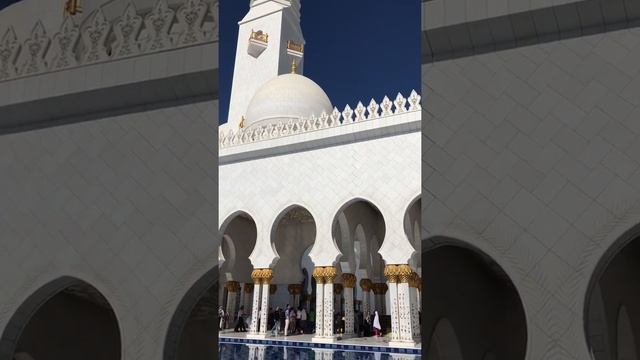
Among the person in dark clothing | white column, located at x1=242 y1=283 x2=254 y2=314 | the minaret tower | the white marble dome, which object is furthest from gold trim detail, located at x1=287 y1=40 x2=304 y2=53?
the person in dark clothing

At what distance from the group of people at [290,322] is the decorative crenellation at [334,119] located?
2310 mm

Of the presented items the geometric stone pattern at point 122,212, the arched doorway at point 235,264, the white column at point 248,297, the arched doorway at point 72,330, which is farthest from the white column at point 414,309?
the geometric stone pattern at point 122,212

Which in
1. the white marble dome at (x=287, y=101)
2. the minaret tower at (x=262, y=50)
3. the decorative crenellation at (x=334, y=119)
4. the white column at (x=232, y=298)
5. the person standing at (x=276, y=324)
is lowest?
the person standing at (x=276, y=324)

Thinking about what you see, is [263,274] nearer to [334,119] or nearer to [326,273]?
[326,273]

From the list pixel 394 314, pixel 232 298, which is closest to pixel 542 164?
pixel 394 314

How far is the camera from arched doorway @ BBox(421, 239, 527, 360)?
2369 mm

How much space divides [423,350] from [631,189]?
33.9 inches

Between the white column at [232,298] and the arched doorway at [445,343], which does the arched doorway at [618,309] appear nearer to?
the arched doorway at [445,343]

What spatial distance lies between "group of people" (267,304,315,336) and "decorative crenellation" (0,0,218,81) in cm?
492

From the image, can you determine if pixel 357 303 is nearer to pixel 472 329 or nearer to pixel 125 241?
pixel 472 329

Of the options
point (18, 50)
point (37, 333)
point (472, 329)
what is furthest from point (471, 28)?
point (37, 333)

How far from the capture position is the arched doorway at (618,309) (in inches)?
110

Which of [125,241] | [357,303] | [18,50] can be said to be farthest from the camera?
[357,303]

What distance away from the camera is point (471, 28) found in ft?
6.15
